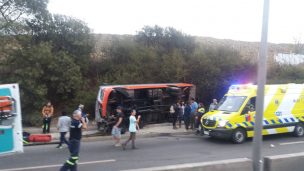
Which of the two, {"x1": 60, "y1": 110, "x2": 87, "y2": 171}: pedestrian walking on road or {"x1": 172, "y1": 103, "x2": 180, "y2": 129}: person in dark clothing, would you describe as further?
{"x1": 172, "y1": 103, "x2": 180, "y2": 129}: person in dark clothing

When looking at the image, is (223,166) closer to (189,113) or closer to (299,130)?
(299,130)

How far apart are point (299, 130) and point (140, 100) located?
26.4 ft

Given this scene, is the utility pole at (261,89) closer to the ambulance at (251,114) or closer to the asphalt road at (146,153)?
the asphalt road at (146,153)

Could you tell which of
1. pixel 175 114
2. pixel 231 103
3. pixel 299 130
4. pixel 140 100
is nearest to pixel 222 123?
pixel 231 103

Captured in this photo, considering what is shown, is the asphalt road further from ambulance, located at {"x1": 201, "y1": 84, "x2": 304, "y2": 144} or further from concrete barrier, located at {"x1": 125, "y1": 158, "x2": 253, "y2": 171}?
concrete barrier, located at {"x1": 125, "y1": 158, "x2": 253, "y2": 171}

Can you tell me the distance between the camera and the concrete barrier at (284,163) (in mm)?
7379

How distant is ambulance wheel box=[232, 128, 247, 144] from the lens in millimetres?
15595

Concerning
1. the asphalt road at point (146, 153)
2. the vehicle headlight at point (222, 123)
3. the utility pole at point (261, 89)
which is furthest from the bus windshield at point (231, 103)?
the utility pole at point (261, 89)

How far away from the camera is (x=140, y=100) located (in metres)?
20.0

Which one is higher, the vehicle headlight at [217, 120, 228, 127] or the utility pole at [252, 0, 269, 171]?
the utility pole at [252, 0, 269, 171]

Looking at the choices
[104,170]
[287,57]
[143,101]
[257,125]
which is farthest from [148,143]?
[287,57]

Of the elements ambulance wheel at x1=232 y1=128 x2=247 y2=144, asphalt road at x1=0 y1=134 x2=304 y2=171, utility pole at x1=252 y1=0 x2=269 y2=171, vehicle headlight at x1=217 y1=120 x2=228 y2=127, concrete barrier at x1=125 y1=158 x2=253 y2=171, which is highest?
utility pole at x1=252 y1=0 x2=269 y2=171

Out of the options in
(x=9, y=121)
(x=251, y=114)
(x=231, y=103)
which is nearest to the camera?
(x=9, y=121)

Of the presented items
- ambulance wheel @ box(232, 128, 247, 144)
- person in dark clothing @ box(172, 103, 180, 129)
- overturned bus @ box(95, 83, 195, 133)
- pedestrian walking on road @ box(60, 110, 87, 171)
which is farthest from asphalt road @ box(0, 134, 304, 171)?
person in dark clothing @ box(172, 103, 180, 129)
